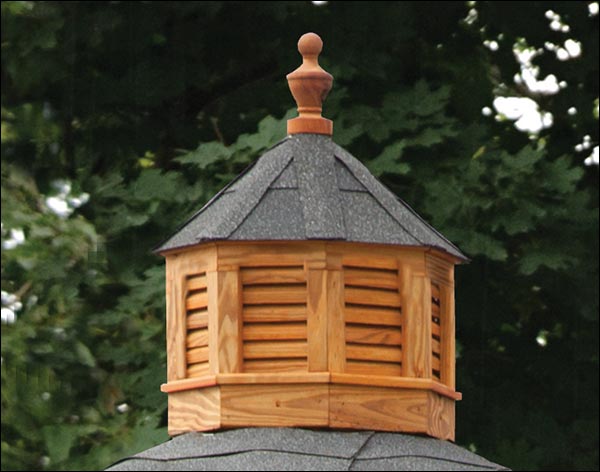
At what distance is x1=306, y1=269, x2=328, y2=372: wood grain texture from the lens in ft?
19.8

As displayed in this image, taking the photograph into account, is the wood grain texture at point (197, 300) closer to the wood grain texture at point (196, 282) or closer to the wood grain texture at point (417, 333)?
the wood grain texture at point (196, 282)

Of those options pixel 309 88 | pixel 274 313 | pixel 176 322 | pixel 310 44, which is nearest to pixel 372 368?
pixel 274 313

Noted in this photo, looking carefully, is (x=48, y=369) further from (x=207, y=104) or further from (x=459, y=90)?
(x=459, y=90)

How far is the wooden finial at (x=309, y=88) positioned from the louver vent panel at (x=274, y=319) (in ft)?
2.15

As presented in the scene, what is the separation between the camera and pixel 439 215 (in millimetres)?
11711

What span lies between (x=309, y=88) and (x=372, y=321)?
87 centimetres

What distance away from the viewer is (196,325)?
6285mm

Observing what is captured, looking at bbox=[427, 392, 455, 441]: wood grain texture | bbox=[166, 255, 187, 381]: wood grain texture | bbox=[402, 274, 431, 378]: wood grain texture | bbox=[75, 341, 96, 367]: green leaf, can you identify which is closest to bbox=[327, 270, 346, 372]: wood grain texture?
bbox=[402, 274, 431, 378]: wood grain texture

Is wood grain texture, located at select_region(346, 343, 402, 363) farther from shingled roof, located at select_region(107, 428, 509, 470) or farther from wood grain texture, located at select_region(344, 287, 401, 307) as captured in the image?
shingled roof, located at select_region(107, 428, 509, 470)

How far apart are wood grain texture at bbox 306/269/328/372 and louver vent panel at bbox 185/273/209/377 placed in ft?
1.25

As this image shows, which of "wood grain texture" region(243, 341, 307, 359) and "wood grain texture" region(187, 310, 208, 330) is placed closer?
"wood grain texture" region(243, 341, 307, 359)

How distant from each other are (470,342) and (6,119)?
3678 millimetres

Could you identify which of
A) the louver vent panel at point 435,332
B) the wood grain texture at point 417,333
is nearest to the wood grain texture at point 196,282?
the wood grain texture at point 417,333

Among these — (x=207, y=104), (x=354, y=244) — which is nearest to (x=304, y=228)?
(x=354, y=244)
